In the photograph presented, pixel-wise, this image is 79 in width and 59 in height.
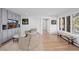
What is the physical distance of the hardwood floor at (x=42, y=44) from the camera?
2045mm

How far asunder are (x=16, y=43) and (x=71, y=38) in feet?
4.69

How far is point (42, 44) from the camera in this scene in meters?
2.27

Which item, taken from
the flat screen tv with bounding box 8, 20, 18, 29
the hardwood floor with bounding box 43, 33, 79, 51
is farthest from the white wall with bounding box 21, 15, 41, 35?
the hardwood floor with bounding box 43, 33, 79, 51

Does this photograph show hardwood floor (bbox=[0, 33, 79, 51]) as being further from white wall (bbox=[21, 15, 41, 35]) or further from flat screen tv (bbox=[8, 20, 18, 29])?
flat screen tv (bbox=[8, 20, 18, 29])

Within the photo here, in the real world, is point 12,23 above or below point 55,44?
above

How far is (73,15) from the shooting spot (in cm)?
241

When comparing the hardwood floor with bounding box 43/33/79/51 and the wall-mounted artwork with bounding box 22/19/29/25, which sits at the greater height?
the wall-mounted artwork with bounding box 22/19/29/25

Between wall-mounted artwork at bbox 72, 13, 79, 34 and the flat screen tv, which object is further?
wall-mounted artwork at bbox 72, 13, 79, 34

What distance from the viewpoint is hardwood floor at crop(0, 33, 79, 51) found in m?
2.04

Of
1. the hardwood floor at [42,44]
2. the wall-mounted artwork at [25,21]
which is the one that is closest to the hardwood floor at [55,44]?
the hardwood floor at [42,44]

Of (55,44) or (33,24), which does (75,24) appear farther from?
(33,24)

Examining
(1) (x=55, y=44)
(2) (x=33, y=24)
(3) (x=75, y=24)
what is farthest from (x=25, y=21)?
(3) (x=75, y=24)
